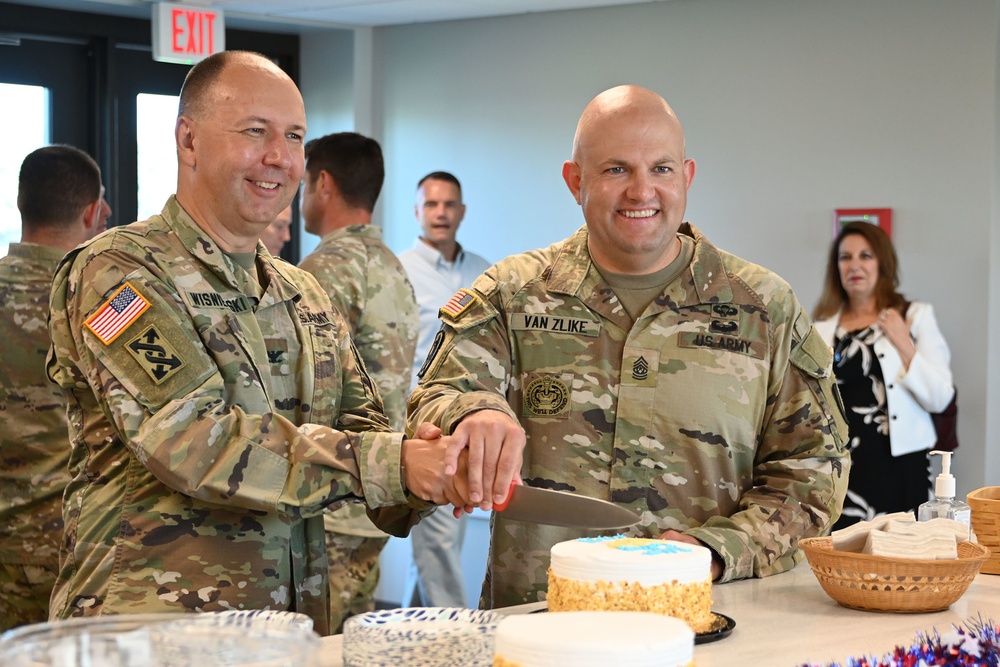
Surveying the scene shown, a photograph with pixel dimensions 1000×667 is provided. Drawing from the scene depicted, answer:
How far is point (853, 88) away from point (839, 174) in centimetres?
38

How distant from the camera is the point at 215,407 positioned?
6.82 ft

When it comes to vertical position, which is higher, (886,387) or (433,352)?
(433,352)

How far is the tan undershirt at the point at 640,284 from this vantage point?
99.7 inches

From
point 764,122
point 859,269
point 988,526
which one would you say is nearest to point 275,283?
point 988,526

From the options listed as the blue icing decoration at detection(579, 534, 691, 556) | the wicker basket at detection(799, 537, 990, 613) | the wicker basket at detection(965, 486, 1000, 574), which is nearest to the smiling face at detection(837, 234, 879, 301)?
the wicker basket at detection(965, 486, 1000, 574)

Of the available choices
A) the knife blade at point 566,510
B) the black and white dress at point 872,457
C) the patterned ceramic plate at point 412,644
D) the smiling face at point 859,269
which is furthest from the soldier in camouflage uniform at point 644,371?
the smiling face at point 859,269

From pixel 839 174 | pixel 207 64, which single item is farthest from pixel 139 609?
pixel 839 174

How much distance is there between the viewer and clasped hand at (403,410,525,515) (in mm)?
1998

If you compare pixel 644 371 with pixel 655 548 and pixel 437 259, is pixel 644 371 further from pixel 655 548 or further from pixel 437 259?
pixel 437 259

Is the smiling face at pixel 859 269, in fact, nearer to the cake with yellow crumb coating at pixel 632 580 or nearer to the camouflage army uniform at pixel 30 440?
the camouflage army uniform at pixel 30 440

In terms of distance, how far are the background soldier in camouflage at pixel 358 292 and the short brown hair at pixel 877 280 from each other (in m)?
1.83

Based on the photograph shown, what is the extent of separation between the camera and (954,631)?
1808 millimetres

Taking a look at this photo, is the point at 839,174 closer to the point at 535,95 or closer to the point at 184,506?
the point at 535,95

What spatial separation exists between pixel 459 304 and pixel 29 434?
5.42 ft
